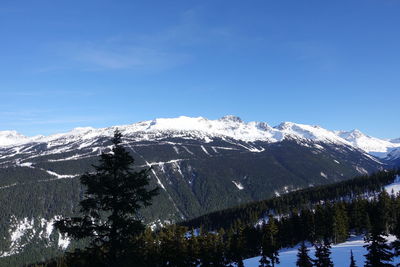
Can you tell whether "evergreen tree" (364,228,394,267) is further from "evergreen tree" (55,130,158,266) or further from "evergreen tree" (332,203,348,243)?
"evergreen tree" (332,203,348,243)

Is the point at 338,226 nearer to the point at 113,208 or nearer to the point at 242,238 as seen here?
the point at 242,238

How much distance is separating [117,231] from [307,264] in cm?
3854

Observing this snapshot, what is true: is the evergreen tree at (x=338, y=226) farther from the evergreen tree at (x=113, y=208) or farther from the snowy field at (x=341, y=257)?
the evergreen tree at (x=113, y=208)

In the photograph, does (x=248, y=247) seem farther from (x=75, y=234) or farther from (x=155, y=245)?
(x=75, y=234)

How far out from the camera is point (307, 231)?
119125 mm

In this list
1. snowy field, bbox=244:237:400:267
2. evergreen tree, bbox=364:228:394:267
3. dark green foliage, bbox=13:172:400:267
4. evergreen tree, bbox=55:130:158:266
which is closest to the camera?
evergreen tree, bbox=55:130:158:266

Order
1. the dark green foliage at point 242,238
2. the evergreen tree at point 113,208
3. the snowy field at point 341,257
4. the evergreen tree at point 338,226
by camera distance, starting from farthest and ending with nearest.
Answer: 1. the evergreen tree at point 338,226
2. the dark green foliage at point 242,238
3. the snowy field at point 341,257
4. the evergreen tree at point 113,208

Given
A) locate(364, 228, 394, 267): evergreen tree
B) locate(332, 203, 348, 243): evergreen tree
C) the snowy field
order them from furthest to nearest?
locate(332, 203, 348, 243): evergreen tree
the snowy field
locate(364, 228, 394, 267): evergreen tree

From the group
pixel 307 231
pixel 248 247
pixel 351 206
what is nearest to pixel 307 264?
pixel 307 231

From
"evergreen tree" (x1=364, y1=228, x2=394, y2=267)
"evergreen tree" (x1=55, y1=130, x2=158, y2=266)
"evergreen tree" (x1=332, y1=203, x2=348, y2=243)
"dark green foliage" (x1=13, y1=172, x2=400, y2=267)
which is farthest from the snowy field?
"evergreen tree" (x1=55, y1=130, x2=158, y2=266)

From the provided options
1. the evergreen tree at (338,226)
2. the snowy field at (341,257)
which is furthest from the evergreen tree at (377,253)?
the evergreen tree at (338,226)

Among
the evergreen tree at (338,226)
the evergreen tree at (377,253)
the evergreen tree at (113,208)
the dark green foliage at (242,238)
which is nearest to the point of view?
the evergreen tree at (113,208)

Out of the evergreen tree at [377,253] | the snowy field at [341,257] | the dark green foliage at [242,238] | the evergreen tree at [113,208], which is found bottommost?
the snowy field at [341,257]

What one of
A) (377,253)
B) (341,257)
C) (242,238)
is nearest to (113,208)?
(377,253)
